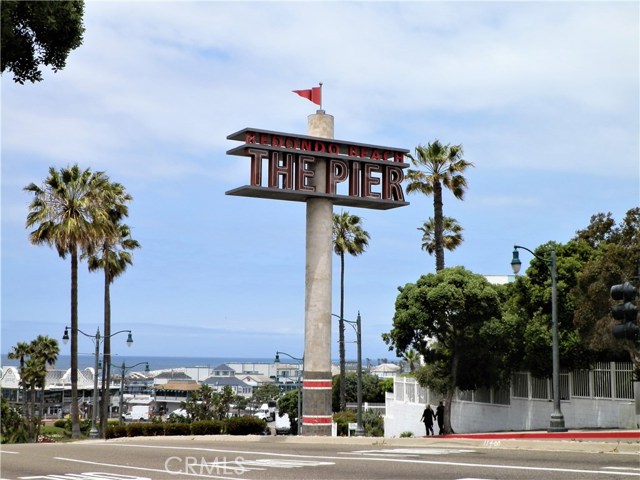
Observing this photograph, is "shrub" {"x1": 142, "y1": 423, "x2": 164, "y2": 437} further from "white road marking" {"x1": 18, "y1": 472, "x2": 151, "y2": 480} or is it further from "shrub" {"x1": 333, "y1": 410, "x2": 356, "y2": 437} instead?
"white road marking" {"x1": 18, "y1": 472, "x2": 151, "y2": 480}

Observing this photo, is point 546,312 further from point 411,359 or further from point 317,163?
point 411,359

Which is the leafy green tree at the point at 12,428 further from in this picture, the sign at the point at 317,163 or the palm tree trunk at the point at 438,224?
the palm tree trunk at the point at 438,224

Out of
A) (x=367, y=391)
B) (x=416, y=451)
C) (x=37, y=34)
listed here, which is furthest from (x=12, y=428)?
(x=367, y=391)

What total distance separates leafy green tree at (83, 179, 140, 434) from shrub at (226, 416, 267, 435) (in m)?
A: 17.5

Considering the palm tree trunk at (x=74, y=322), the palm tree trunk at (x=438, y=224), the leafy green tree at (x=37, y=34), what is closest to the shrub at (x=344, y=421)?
the palm tree trunk at (x=438, y=224)

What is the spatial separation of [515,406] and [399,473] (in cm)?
2605

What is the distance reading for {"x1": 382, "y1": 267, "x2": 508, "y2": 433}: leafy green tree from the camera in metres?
40.0

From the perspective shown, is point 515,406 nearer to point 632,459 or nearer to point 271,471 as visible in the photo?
point 632,459

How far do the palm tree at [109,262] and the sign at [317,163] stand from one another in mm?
25243

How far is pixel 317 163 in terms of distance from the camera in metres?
35.8

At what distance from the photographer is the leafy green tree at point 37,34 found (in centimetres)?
1315

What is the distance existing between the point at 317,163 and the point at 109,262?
1263 inches

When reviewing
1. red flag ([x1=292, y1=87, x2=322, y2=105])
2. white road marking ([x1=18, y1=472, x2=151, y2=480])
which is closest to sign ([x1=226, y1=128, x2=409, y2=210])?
red flag ([x1=292, y1=87, x2=322, y2=105])

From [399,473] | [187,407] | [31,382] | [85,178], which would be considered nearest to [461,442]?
[399,473]
